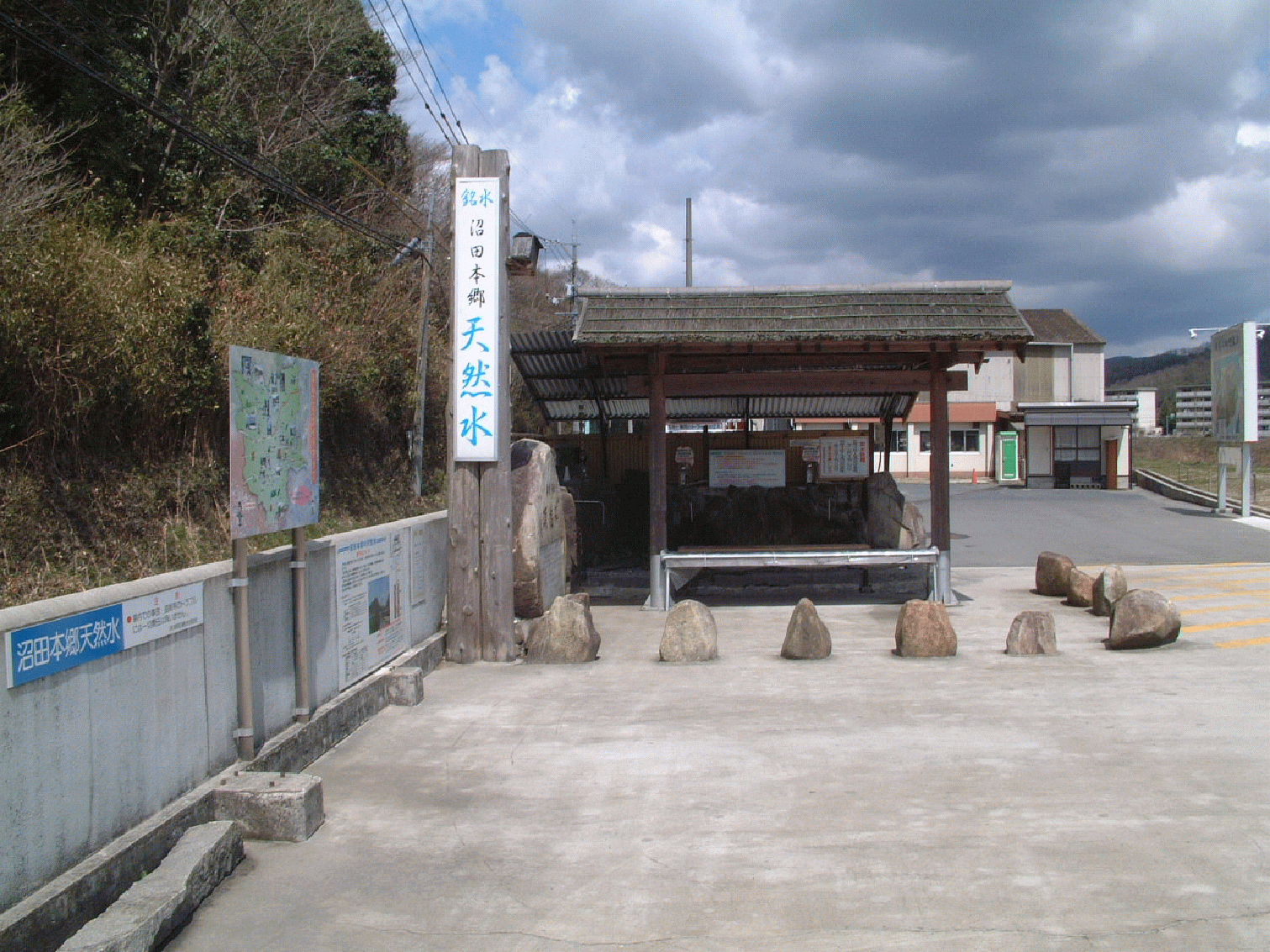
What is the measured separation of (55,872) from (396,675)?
4172 mm

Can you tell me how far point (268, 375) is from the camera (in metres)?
5.98

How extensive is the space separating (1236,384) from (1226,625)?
1699cm

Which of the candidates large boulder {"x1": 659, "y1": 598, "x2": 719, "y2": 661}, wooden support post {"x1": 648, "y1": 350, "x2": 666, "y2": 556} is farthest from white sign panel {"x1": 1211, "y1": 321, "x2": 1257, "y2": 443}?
large boulder {"x1": 659, "y1": 598, "x2": 719, "y2": 661}

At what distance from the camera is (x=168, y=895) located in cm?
429

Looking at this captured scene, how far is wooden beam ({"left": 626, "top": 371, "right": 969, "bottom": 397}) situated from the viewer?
1342cm

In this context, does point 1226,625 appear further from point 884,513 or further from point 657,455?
point 657,455

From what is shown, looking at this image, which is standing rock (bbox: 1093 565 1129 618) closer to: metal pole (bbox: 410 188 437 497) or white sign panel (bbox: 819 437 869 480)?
white sign panel (bbox: 819 437 869 480)

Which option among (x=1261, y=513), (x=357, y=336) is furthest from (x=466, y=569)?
(x=1261, y=513)

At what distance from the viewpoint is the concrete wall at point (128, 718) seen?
12.9 feet

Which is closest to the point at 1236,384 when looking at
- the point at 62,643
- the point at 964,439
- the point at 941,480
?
the point at 941,480

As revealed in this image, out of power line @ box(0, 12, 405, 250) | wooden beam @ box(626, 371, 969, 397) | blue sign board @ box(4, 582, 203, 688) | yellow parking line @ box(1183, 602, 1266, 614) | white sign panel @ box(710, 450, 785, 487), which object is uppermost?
power line @ box(0, 12, 405, 250)

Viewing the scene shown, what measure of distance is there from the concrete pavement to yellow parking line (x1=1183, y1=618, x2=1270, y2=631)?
208 cm

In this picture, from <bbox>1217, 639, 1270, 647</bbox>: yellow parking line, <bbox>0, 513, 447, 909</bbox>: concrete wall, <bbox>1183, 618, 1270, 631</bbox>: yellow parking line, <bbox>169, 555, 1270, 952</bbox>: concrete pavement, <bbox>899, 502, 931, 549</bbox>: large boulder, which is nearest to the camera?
<bbox>0, 513, 447, 909</bbox>: concrete wall

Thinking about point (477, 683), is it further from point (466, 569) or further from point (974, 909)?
point (974, 909)
